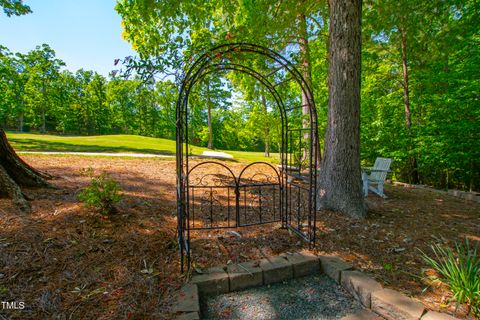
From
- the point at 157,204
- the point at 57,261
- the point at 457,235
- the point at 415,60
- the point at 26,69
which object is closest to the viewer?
the point at 57,261

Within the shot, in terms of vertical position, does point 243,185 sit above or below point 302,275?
above

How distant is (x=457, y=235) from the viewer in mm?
3000

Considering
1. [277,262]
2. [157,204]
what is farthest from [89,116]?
[277,262]

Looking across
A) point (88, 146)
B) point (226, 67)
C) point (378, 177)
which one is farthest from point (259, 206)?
point (88, 146)

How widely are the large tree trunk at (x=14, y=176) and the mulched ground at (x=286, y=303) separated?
8.16 ft

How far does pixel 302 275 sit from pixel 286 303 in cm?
45

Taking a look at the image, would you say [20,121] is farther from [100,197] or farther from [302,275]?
[302,275]

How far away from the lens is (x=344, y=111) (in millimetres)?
3465

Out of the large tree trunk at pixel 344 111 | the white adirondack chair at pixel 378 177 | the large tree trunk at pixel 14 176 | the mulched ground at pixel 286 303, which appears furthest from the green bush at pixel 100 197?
the white adirondack chair at pixel 378 177

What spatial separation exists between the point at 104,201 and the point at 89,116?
36847 millimetres

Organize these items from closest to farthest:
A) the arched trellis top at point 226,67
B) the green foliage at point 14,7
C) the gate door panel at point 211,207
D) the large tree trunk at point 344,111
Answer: the arched trellis top at point 226,67 < the gate door panel at point 211,207 < the large tree trunk at point 344,111 < the green foliage at point 14,7

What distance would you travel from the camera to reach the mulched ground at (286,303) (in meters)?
1.80

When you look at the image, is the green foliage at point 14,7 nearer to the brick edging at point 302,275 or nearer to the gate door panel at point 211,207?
the gate door panel at point 211,207

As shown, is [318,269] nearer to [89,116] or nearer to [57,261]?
[57,261]
